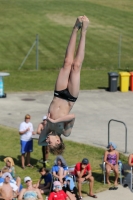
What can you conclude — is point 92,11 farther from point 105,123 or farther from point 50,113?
point 50,113

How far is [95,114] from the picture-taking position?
72.5ft

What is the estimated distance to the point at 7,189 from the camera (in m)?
12.8

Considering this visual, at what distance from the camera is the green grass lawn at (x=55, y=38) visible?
2975 centimetres

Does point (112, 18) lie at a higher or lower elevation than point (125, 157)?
higher

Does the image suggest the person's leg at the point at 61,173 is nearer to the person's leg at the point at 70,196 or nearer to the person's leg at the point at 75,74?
the person's leg at the point at 70,196

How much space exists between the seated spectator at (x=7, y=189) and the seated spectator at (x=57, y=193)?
0.97 m

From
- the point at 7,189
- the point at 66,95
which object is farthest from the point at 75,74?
the point at 7,189

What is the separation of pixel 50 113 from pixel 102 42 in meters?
29.3

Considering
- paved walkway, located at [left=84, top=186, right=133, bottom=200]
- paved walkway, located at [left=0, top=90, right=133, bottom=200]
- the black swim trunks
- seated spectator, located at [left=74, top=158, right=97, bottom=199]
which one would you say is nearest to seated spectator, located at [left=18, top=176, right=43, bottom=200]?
seated spectator, located at [left=74, top=158, right=97, bottom=199]

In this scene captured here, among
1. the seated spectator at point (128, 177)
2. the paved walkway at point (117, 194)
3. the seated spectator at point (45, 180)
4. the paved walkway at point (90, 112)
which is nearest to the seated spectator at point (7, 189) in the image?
the seated spectator at point (45, 180)

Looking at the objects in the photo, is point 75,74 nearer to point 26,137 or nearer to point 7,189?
point 7,189

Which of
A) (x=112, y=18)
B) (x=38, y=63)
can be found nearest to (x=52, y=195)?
(x=38, y=63)

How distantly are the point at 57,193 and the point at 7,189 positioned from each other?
1244 mm

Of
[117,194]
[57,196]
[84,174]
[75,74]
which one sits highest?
[75,74]
